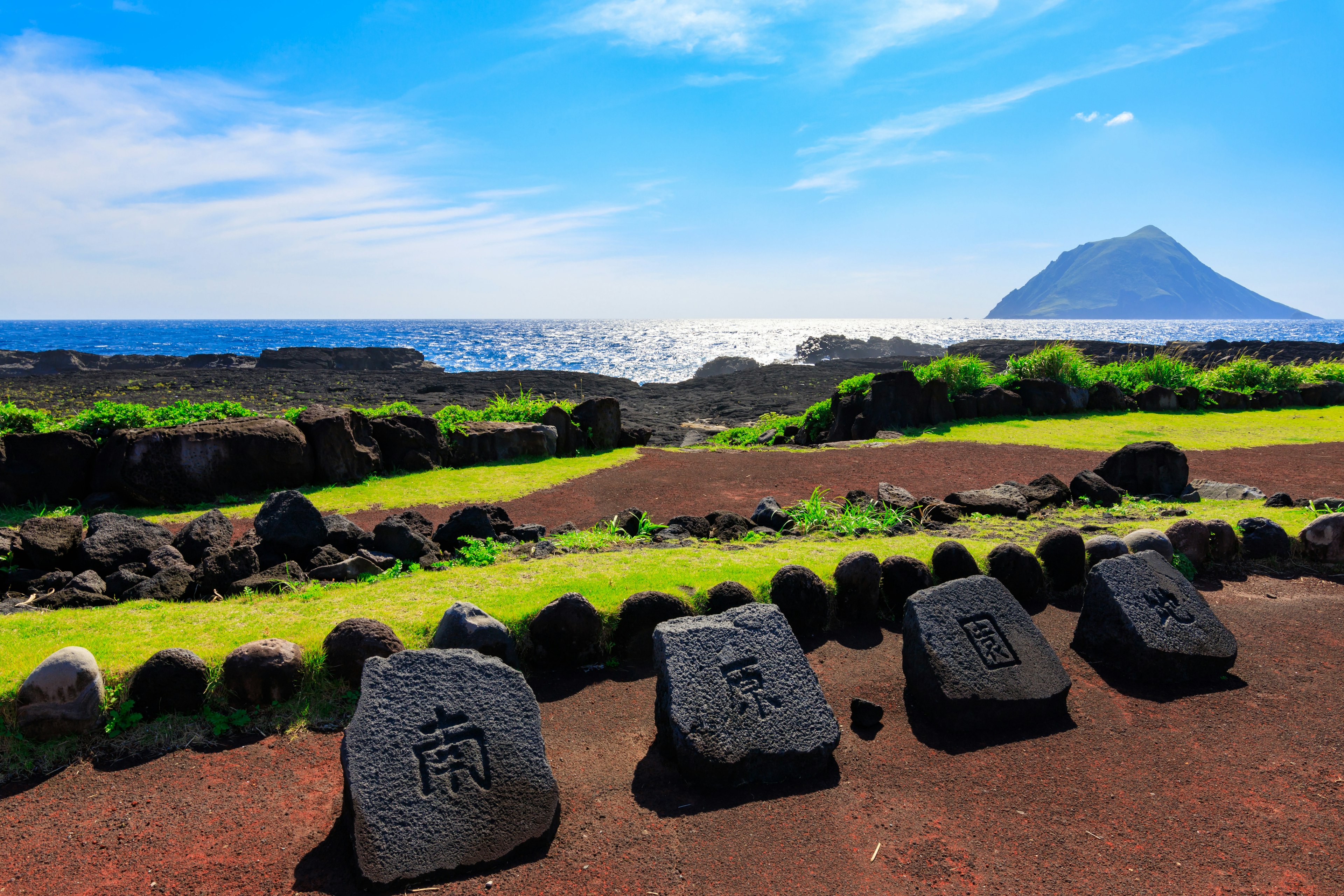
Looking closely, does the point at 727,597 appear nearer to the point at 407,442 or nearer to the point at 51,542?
the point at 51,542

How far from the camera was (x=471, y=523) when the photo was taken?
25.7 ft

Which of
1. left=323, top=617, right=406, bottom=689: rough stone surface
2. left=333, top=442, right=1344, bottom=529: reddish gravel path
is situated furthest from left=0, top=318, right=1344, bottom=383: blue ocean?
left=323, top=617, right=406, bottom=689: rough stone surface

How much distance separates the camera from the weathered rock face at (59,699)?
4.09m

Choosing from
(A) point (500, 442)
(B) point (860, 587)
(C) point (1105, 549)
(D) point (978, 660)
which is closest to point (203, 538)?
(B) point (860, 587)

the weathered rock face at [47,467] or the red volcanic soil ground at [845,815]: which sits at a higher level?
the weathered rock face at [47,467]

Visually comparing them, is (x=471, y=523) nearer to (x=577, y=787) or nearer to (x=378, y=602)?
(x=378, y=602)

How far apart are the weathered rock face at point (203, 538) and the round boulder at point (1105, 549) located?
8.18 m

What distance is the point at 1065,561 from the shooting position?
258 inches

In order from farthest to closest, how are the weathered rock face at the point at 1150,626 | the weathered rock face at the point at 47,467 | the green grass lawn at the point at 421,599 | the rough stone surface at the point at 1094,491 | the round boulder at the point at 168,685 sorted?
1. the rough stone surface at the point at 1094,491
2. the weathered rock face at the point at 47,467
3. the weathered rock face at the point at 1150,626
4. the green grass lawn at the point at 421,599
5. the round boulder at the point at 168,685

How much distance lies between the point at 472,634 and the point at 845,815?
2668 millimetres

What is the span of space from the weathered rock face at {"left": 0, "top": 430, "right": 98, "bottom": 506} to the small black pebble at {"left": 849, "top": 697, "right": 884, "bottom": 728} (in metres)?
10.4

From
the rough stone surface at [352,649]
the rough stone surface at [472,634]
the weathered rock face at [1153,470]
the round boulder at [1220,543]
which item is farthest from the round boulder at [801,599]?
the weathered rock face at [1153,470]

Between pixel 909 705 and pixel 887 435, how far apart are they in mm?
11037

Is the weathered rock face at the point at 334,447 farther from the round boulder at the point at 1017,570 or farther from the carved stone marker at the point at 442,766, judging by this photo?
the round boulder at the point at 1017,570
